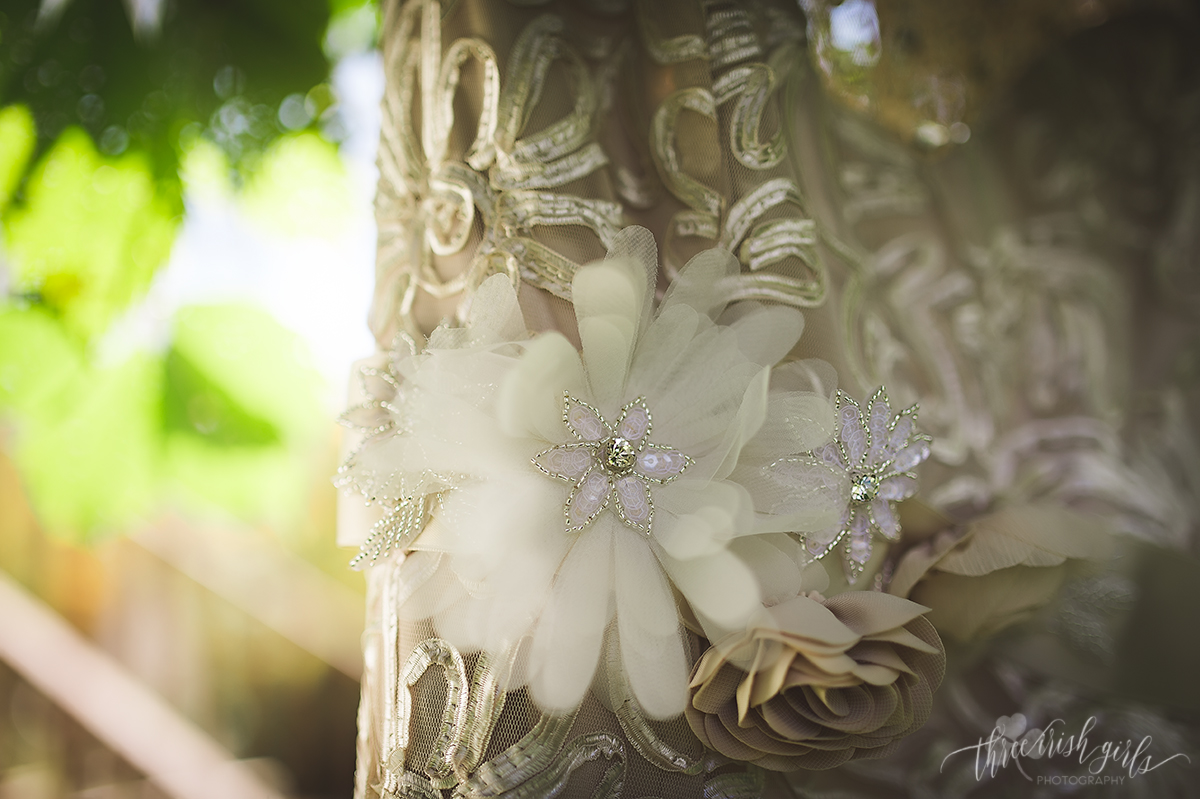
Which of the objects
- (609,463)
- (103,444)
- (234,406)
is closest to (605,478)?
(609,463)

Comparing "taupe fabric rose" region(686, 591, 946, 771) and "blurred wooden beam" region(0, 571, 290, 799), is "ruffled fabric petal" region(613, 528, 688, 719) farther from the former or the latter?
"blurred wooden beam" region(0, 571, 290, 799)

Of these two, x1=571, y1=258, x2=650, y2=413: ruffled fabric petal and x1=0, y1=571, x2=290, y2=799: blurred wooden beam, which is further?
x1=0, y1=571, x2=290, y2=799: blurred wooden beam

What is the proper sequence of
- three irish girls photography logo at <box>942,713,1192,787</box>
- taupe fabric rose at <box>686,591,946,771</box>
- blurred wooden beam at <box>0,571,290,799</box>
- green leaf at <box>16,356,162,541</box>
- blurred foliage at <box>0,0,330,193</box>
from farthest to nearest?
blurred wooden beam at <box>0,571,290,799</box> < green leaf at <box>16,356,162,541</box> < blurred foliage at <box>0,0,330,193</box> < three irish girls photography logo at <box>942,713,1192,787</box> < taupe fabric rose at <box>686,591,946,771</box>

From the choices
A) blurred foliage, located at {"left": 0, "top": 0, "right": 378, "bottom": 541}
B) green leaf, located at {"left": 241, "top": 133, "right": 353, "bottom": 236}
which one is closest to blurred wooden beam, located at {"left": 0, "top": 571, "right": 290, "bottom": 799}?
blurred foliage, located at {"left": 0, "top": 0, "right": 378, "bottom": 541}

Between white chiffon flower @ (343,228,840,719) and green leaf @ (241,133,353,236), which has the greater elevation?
green leaf @ (241,133,353,236)

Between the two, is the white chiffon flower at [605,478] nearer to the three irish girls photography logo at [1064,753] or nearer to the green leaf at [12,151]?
the three irish girls photography logo at [1064,753]

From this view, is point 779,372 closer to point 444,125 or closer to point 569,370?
point 569,370

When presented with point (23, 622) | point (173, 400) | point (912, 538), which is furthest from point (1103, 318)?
point (23, 622)

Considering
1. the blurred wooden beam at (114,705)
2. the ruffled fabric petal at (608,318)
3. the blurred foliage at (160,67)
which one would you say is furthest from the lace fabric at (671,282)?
the blurred wooden beam at (114,705)

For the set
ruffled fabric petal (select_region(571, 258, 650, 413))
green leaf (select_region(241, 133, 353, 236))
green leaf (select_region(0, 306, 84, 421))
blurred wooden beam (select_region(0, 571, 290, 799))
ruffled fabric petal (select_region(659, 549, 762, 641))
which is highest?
green leaf (select_region(241, 133, 353, 236))
